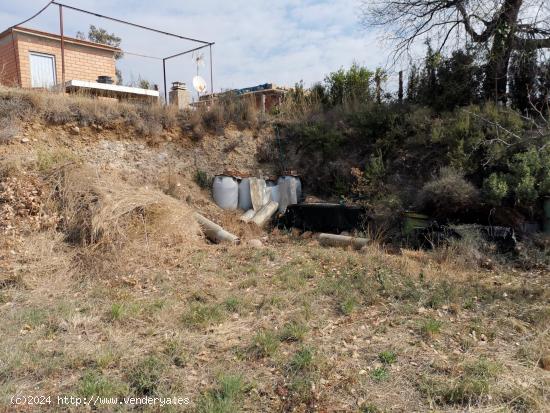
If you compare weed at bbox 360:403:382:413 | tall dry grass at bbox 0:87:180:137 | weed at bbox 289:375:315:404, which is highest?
tall dry grass at bbox 0:87:180:137

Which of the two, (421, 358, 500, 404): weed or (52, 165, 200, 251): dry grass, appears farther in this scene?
(52, 165, 200, 251): dry grass

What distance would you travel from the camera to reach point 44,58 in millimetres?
14383

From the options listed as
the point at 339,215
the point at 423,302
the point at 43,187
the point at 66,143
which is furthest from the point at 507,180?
the point at 66,143

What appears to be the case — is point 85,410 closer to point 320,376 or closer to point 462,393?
point 320,376

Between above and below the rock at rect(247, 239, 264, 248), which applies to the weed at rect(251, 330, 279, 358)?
below

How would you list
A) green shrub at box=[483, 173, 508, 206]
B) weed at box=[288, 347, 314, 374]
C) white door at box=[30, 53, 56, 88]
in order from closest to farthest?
weed at box=[288, 347, 314, 374] < green shrub at box=[483, 173, 508, 206] < white door at box=[30, 53, 56, 88]

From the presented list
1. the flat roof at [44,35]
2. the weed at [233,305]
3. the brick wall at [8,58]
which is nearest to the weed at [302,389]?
the weed at [233,305]

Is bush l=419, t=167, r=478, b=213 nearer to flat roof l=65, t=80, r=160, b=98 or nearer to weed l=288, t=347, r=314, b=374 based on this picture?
weed l=288, t=347, r=314, b=374

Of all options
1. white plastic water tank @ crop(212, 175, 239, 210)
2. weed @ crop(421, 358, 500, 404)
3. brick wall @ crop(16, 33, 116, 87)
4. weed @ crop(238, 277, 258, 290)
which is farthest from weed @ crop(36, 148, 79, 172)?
brick wall @ crop(16, 33, 116, 87)

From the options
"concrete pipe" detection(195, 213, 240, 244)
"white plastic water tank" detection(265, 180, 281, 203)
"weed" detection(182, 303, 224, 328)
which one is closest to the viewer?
"weed" detection(182, 303, 224, 328)

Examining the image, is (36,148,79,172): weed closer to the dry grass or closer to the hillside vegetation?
the hillside vegetation

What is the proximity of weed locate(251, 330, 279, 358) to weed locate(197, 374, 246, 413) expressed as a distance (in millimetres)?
396

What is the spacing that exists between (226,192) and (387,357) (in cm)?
598

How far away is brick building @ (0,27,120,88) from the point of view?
13.5 m
